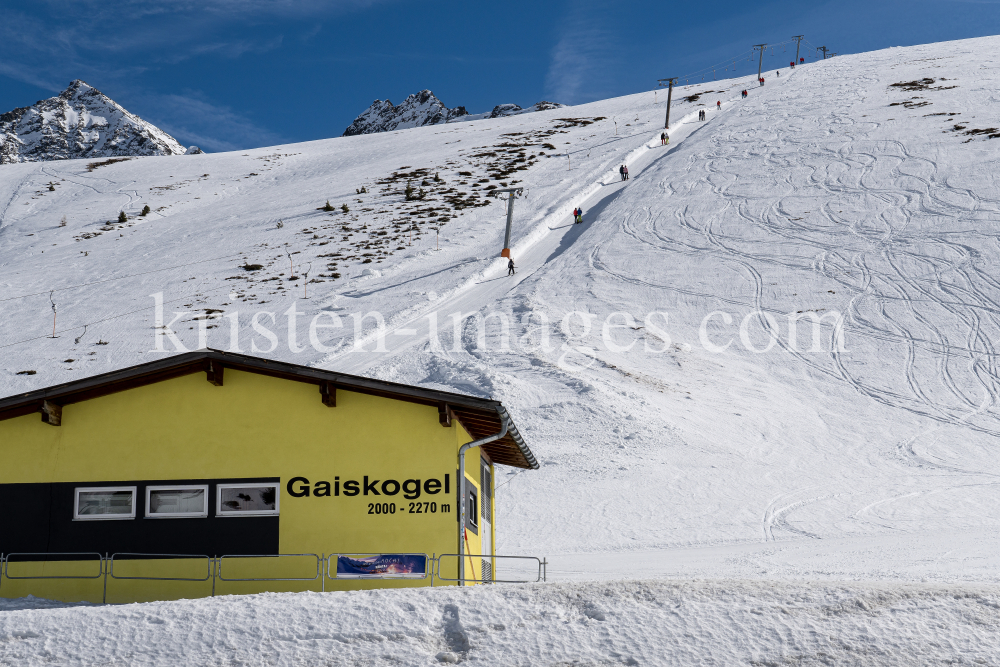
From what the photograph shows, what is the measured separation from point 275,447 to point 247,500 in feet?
2.63

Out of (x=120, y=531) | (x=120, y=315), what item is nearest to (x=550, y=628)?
(x=120, y=531)

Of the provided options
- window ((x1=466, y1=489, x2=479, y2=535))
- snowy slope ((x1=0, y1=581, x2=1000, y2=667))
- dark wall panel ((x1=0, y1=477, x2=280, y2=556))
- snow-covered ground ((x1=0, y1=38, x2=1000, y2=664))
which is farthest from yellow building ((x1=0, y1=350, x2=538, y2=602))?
snowy slope ((x1=0, y1=581, x2=1000, y2=667))

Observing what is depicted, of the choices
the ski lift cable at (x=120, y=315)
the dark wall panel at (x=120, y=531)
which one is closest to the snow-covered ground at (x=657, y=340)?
the ski lift cable at (x=120, y=315)

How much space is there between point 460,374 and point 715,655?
2014cm

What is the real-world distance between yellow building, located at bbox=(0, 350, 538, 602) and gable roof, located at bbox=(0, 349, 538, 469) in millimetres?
30

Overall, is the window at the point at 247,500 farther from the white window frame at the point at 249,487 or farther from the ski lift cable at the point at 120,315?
the ski lift cable at the point at 120,315

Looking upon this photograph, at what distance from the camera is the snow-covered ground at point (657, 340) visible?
25.8ft

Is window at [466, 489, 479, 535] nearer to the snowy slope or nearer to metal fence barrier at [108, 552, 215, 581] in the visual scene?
metal fence barrier at [108, 552, 215, 581]

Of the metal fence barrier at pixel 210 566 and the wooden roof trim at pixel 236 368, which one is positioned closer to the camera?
the metal fence barrier at pixel 210 566

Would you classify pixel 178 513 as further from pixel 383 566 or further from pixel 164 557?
pixel 383 566

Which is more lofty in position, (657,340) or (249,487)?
(657,340)

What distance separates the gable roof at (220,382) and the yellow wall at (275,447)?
16 cm

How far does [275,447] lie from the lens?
39.1 ft

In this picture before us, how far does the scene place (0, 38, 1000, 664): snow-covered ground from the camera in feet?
25.8
